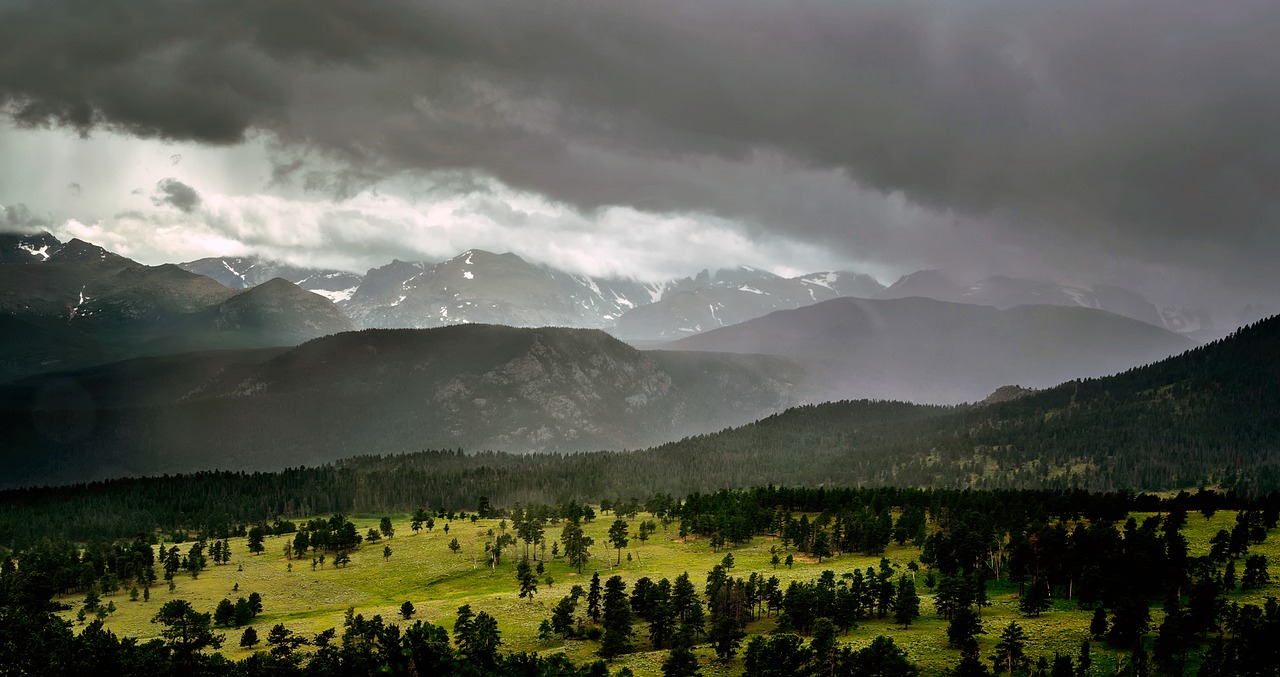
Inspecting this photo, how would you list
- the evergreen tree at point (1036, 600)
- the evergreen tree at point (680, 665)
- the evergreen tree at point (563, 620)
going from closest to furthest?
the evergreen tree at point (680, 665) < the evergreen tree at point (1036, 600) < the evergreen tree at point (563, 620)

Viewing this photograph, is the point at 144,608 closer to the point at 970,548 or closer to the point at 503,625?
the point at 503,625

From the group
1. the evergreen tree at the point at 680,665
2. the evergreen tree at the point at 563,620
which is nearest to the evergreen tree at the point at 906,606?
the evergreen tree at the point at 680,665

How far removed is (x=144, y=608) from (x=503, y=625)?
8731 centimetres

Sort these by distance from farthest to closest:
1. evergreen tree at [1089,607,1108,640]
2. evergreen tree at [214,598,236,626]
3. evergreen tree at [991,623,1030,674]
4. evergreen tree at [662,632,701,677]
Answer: evergreen tree at [214,598,236,626]
evergreen tree at [1089,607,1108,640]
evergreen tree at [662,632,701,677]
evergreen tree at [991,623,1030,674]

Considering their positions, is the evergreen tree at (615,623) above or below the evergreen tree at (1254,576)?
below

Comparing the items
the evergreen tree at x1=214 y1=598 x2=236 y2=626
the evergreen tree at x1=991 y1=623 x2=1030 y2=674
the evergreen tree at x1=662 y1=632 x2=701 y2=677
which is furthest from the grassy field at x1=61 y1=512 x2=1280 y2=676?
the evergreen tree at x1=662 y1=632 x2=701 y2=677

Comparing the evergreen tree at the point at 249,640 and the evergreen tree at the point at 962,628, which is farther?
the evergreen tree at the point at 249,640

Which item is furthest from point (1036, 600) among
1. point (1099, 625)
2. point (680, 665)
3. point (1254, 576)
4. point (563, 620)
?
point (563, 620)

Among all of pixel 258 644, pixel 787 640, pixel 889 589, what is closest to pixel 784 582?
pixel 889 589

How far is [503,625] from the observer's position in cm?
14575

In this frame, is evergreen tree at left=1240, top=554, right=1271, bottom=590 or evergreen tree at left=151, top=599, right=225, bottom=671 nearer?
evergreen tree at left=151, top=599, right=225, bottom=671

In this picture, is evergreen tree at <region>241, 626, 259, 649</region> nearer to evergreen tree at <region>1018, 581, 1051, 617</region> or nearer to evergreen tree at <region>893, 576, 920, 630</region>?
evergreen tree at <region>893, 576, 920, 630</region>

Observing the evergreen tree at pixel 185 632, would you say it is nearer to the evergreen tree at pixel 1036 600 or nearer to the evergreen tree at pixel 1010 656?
the evergreen tree at pixel 1010 656

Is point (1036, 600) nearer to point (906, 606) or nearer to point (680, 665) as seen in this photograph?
point (906, 606)
